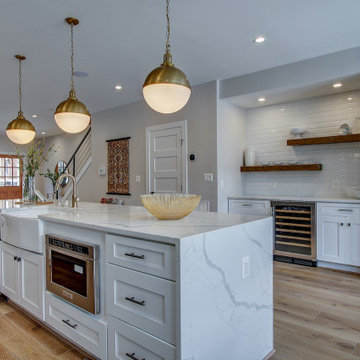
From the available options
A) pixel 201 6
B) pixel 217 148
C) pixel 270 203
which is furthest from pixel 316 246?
pixel 201 6

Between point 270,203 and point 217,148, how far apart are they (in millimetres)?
1118

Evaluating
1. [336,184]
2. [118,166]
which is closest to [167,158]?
[118,166]

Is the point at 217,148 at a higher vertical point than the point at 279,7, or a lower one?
lower

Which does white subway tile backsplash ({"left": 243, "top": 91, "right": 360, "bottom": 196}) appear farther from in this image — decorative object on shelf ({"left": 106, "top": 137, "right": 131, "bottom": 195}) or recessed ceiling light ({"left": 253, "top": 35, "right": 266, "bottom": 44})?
decorative object on shelf ({"left": 106, "top": 137, "right": 131, "bottom": 195})

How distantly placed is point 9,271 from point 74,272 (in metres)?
1.16

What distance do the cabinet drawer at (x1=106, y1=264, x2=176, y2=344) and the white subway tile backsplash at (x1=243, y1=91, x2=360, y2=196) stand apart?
3801mm

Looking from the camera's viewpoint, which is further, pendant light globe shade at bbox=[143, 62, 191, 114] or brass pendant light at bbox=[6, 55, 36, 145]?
brass pendant light at bbox=[6, 55, 36, 145]

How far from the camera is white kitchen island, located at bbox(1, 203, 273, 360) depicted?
4.33ft

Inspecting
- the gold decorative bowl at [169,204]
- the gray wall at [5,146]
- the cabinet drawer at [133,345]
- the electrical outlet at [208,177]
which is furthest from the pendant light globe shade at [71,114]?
the gray wall at [5,146]

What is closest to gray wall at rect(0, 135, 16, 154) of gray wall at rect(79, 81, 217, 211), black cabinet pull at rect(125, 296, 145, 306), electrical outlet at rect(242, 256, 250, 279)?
gray wall at rect(79, 81, 217, 211)

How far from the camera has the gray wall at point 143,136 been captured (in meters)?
4.62

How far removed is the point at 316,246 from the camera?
12.8 feet

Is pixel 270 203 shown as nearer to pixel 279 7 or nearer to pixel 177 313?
pixel 279 7

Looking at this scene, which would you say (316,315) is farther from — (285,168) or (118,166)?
(118,166)
